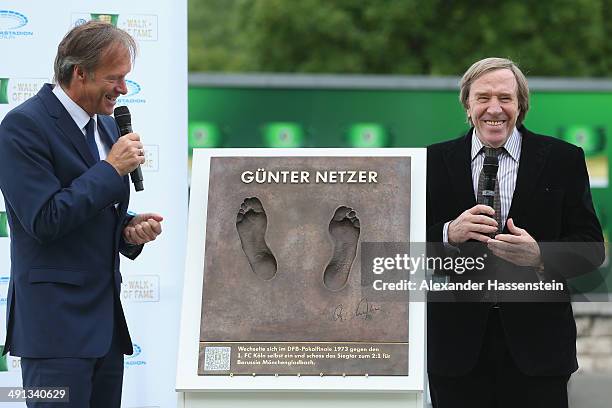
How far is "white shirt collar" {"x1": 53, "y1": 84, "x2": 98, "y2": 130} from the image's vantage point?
3.80m

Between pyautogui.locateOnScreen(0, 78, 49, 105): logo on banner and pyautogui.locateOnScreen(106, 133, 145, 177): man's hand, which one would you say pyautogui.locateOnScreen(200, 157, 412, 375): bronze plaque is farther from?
pyautogui.locateOnScreen(0, 78, 49, 105): logo on banner

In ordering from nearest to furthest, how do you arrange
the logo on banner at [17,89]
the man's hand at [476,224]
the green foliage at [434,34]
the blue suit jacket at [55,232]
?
the blue suit jacket at [55,232]
the man's hand at [476,224]
the logo on banner at [17,89]
the green foliage at [434,34]

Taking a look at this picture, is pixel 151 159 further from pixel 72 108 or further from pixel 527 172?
pixel 527 172

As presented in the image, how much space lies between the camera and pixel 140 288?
5.64 m

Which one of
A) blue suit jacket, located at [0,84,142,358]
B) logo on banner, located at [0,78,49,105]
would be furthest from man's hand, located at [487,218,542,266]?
logo on banner, located at [0,78,49,105]

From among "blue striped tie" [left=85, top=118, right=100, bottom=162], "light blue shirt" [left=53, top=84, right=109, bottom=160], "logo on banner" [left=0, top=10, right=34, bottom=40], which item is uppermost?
"logo on banner" [left=0, top=10, right=34, bottom=40]

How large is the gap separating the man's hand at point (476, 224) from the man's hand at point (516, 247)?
46 millimetres

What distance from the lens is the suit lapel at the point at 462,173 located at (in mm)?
4145

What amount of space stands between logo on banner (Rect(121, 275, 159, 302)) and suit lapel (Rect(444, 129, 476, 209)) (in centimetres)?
207

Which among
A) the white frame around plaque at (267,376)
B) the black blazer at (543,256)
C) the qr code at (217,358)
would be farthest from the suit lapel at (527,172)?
the qr code at (217,358)
